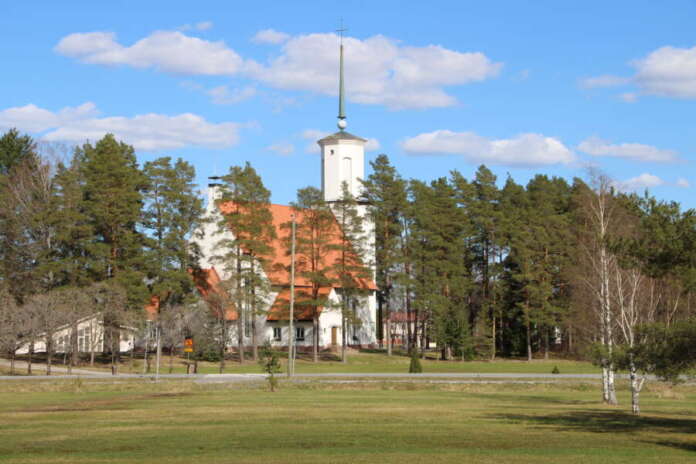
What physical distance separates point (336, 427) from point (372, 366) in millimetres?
36648

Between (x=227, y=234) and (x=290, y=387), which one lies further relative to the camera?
(x=227, y=234)

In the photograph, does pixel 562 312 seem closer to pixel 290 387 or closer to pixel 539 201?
pixel 539 201

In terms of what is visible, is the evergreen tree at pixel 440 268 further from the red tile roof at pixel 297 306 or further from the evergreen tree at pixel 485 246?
the red tile roof at pixel 297 306

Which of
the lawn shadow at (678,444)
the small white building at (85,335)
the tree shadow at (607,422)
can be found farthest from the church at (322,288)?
the lawn shadow at (678,444)

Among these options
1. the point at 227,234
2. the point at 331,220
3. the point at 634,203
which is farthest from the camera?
the point at 227,234

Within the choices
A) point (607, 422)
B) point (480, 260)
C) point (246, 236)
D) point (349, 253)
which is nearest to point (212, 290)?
point (246, 236)

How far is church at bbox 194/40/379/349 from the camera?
61500 millimetres

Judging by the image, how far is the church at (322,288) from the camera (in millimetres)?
61500

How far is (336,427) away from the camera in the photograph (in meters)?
20.4

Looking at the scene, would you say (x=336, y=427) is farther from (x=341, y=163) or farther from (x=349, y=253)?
(x=341, y=163)

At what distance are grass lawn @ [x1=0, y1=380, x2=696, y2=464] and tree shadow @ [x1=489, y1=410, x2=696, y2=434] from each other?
0.10 feet

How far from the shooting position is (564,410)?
2636 centimetres

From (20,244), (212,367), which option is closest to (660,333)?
(212,367)

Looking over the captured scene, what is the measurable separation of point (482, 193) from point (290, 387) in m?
39.4
